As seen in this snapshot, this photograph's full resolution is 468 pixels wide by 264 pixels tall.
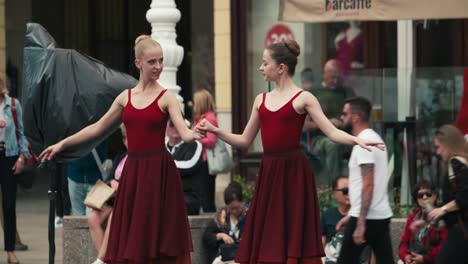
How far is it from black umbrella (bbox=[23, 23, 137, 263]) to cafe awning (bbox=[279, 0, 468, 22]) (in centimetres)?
422

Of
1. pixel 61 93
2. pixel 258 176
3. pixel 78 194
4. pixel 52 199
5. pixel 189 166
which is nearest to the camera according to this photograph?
pixel 258 176

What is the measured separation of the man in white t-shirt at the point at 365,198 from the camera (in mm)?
10367

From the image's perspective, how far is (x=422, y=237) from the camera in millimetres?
11242

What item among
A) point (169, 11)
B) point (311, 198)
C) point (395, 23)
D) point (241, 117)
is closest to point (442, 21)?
point (395, 23)

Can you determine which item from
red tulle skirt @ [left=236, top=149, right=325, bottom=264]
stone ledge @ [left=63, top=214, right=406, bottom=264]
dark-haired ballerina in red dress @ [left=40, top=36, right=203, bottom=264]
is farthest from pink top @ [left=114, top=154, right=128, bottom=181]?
red tulle skirt @ [left=236, top=149, right=325, bottom=264]

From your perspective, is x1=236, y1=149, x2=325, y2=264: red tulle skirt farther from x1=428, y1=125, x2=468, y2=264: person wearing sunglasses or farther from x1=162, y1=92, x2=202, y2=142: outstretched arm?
x1=428, y1=125, x2=468, y2=264: person wearing sunglasses

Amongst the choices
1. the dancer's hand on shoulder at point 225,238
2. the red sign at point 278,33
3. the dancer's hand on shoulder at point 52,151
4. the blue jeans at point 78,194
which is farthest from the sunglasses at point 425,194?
the red sign at point 278,33

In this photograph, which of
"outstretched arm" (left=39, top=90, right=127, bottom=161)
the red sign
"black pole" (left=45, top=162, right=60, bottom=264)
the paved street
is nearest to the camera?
"outstretched arm" (left=39, top=90, right=127, bottom=161)

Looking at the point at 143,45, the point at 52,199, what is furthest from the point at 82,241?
the point at 143,45

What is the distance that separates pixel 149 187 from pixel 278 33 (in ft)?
30.7

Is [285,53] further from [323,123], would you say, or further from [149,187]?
[149,187]

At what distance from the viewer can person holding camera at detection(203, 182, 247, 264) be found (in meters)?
12.2

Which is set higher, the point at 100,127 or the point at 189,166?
the point at 100,127

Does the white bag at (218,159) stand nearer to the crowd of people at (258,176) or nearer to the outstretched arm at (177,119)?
the crowd of people at (258,176)
